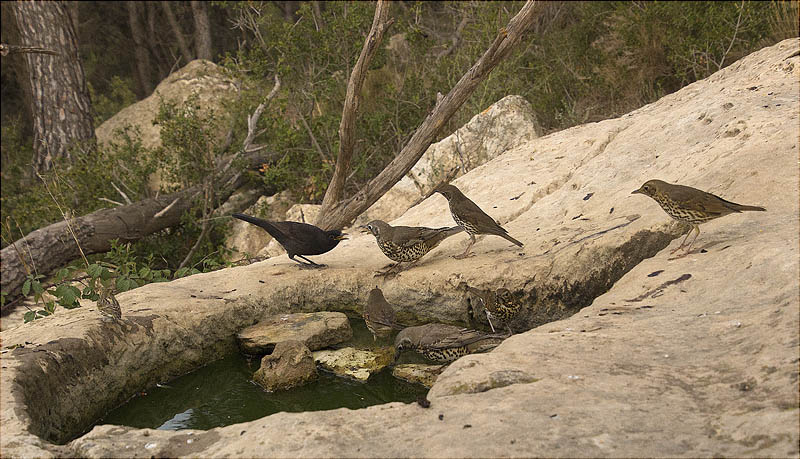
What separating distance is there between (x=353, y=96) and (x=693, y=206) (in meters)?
3.92

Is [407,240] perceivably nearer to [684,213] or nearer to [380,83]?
[684,213]

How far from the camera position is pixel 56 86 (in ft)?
40.1

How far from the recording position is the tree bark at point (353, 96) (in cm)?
676

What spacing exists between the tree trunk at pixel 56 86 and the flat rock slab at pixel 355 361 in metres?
9.44

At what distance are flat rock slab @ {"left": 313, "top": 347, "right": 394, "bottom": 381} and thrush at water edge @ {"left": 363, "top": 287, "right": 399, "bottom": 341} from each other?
219 millimetres

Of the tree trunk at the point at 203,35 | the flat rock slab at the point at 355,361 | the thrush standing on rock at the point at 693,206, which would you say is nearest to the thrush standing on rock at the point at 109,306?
the flat rock slab at the point at 355,361

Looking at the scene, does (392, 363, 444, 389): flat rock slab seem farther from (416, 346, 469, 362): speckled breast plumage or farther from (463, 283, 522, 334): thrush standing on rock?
(463, 283, 522, 334): thrush standing on rock

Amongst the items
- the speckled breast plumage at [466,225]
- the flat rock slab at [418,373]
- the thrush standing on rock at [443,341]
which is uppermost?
the speckled breast plumage at [466,225]

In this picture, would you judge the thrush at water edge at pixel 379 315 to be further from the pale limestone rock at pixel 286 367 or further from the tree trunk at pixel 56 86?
the tree trunk at pixel 56 86

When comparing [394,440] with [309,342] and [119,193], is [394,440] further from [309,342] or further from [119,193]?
[119,193]

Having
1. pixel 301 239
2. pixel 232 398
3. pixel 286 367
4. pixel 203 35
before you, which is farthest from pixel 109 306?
pixel 203 35

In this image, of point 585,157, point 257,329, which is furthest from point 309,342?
point 585,157

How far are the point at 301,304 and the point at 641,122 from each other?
389 centimetres

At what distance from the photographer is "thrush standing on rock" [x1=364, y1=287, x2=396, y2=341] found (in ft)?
16.0
